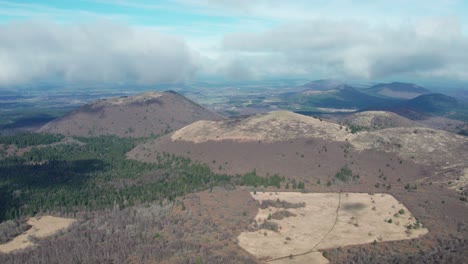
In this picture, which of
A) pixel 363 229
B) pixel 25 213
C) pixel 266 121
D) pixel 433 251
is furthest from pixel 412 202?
pixel 25 213

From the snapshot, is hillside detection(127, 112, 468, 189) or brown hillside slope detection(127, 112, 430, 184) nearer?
hillside detection(127, 112, 468, 189)

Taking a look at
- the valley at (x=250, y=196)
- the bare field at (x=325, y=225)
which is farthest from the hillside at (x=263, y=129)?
the bare field at (x=325, y=225)

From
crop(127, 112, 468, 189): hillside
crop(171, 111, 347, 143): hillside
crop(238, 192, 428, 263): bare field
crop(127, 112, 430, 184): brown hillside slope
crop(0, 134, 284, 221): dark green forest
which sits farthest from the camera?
crop(171, 111, 347, 143): hillside

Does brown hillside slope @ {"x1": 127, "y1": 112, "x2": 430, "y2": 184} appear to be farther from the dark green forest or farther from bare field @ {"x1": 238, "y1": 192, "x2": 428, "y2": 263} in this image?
bare field @ {"x1": 238, "y1": 192, "x2": 428, "y2": 263}

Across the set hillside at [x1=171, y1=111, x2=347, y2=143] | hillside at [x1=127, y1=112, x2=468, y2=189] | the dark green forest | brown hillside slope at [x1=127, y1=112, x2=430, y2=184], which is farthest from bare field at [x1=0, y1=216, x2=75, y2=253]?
hillside at [x1=171, y1=111, x2=347, y2=143]

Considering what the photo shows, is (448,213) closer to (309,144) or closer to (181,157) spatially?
(309,144)
